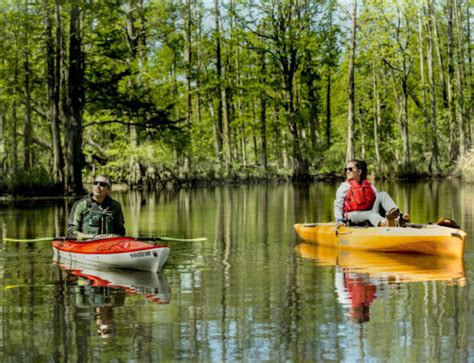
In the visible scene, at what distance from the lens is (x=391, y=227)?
53.2ft

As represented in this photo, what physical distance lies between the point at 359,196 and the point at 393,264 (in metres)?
2.17

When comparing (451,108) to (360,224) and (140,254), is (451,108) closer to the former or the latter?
(360,224)

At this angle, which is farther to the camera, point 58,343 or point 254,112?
point 254,112

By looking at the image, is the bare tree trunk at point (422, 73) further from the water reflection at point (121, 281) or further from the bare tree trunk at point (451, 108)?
the water reflection at point (121, 281)

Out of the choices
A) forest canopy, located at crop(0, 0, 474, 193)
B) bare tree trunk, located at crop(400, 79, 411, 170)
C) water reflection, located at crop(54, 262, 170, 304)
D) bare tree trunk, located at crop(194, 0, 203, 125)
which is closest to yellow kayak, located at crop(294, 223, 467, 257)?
water reflection, located at crop(54, 262, 170, 304)

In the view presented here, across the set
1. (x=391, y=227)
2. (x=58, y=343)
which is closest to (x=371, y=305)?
(x=58, y=343)

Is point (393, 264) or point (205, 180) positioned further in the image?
point (205, 180)

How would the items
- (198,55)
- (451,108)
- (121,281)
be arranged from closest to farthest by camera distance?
(121,281), (451,108), (198,55)

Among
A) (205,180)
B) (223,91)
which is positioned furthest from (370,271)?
(223,91)

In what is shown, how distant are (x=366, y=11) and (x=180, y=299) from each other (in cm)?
4463

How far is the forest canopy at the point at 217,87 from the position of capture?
3866 cm

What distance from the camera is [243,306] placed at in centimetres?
1077

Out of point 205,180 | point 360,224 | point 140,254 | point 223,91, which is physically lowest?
point 140,254

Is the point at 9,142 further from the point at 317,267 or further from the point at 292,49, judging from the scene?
the point at 317,267
